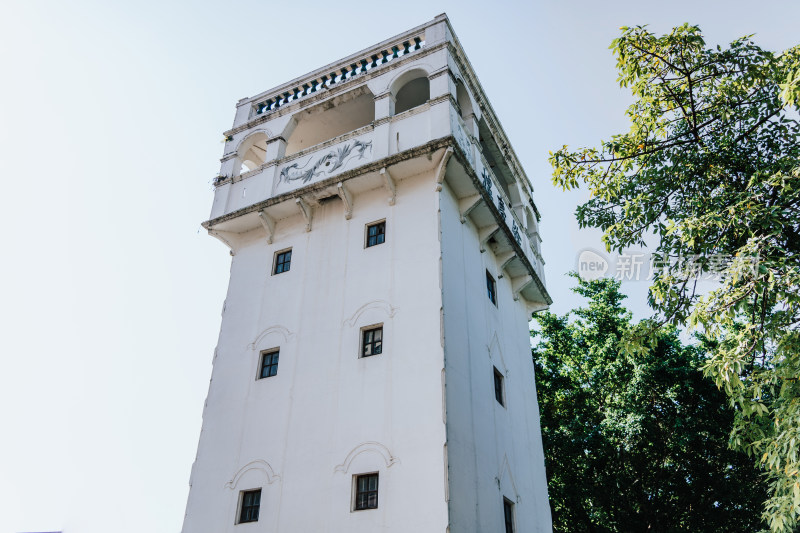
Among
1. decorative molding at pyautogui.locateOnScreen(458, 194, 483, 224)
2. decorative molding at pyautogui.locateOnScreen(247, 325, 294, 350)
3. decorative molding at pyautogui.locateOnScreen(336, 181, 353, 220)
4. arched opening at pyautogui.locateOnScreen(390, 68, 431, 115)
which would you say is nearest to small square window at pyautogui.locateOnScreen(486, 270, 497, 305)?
decorative molding at pyautogui.locateOnScreen(458, 194, 483, 224)

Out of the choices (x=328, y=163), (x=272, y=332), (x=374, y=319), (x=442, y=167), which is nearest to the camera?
(x=374, y=319)

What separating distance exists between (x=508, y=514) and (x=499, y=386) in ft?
11.0

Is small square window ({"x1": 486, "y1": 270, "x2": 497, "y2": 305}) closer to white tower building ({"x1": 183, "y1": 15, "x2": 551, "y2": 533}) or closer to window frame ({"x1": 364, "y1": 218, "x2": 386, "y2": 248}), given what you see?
white tower building ({"x1": 183, "y1": 15, "x2": 551, "y2": 533})

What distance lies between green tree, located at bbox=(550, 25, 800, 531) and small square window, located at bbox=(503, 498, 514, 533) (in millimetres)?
5979

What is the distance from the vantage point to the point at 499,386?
16.5 meters

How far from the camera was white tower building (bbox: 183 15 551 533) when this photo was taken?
12797mm

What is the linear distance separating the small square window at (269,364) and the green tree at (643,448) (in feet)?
41.6

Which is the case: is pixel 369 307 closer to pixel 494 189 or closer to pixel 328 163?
pixel 328 163

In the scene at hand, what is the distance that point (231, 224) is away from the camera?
18.8 m

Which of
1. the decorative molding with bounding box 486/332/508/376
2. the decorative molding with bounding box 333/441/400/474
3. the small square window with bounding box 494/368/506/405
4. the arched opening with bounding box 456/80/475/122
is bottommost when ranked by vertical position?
the decorative molding with bounding box 333/441/400/474

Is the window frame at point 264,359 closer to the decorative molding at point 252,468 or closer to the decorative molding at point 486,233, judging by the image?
the decorative molding at point 252,468

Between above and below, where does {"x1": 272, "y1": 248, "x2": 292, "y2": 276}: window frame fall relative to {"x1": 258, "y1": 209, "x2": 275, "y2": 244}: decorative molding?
below

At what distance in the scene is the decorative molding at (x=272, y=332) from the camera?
1584cm

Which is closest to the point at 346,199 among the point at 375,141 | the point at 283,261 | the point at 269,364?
the point at 375,141
